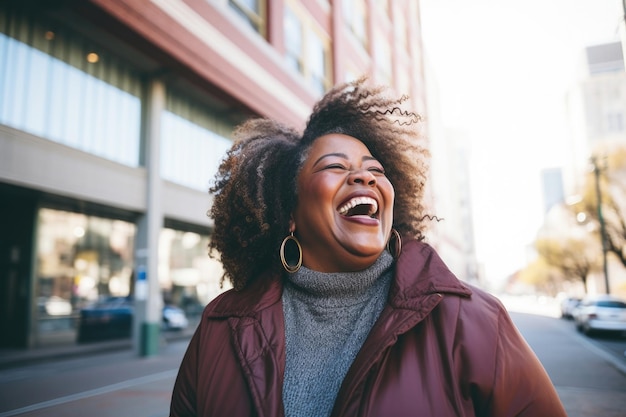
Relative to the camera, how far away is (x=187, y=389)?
1994mm

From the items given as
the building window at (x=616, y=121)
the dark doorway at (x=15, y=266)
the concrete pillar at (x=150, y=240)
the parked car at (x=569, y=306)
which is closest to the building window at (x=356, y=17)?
the concrete pillar at (x=150, y=240)

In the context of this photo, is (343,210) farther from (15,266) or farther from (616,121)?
(616,121)

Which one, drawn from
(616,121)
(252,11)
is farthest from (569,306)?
(616,121)

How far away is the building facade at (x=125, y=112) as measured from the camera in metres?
9.45

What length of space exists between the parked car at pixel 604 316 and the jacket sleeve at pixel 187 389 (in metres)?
18.6

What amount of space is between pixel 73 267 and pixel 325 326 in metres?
19.2

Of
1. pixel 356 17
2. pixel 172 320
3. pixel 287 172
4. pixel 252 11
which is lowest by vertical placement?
pixel 172 320

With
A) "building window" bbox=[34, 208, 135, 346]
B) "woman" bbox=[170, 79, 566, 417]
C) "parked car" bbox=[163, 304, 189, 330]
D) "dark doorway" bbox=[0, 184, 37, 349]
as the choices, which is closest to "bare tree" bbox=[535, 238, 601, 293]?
"parked car" bbox=[163, 304, 189, 330]

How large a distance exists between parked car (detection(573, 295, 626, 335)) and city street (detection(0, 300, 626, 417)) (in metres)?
4.04

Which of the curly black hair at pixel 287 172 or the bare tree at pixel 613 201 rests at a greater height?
the bare tree at pixel 613 201

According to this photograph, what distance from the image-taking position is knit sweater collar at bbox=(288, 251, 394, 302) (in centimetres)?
194

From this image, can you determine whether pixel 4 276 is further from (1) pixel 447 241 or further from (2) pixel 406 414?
(1) pixel 447 241

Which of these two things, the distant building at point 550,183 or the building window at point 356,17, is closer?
the building window at point 356,17

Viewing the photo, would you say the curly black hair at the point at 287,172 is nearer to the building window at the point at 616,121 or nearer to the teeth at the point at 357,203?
the teeth at the point at 357,203
